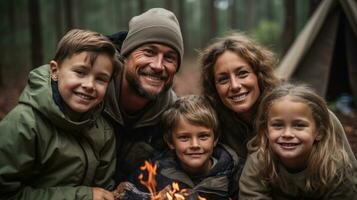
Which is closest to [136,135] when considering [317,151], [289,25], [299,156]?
[299,156]

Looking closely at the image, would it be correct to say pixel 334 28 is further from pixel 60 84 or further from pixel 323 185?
pixel 60 84

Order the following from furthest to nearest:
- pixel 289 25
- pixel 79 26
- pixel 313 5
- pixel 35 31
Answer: pixel 79 26, pixel 35 31, pixel 289 25, pixel 313 5

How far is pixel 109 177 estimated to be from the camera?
320cm

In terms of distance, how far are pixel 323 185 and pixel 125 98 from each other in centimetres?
184

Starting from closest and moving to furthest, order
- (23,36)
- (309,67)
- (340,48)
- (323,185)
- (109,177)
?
(323,185) < (109,177) < (309,67) < (340,48) < (23,36)

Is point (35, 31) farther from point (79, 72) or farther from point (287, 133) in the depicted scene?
point (287, 133)

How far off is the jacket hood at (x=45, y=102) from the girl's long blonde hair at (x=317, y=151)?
1368 mm

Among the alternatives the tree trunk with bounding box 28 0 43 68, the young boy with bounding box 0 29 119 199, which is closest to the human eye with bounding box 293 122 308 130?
the young boy with bounding box 0 29 119 199

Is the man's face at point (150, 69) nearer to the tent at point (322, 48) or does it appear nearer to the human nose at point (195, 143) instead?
the human nose at point (195, 143)

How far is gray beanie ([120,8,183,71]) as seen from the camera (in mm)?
3541

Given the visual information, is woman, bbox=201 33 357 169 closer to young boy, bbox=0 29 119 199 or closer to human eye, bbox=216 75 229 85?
human eye, bbox=216 75 229 85

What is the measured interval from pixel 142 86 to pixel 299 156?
1.43 meters

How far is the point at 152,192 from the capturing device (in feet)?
10.5

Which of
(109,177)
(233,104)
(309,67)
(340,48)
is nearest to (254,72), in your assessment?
(233,104)
